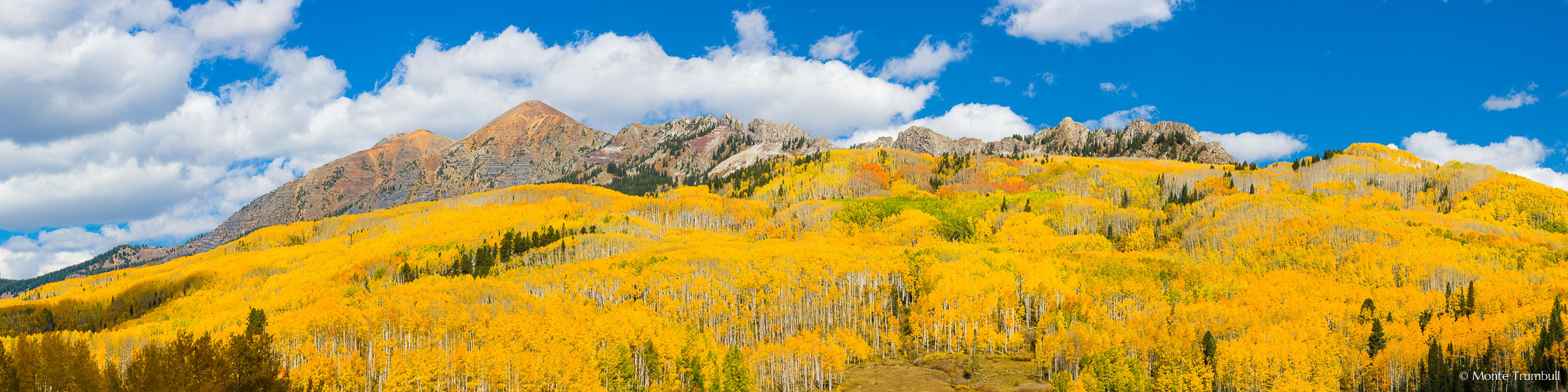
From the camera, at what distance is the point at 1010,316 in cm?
16300

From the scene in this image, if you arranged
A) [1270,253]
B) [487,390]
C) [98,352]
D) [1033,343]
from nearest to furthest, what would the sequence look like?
[487,390] → [98,352] → [1033,343] → [1270,253]

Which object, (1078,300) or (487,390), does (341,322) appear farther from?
(1078,300)

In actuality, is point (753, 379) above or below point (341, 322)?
below

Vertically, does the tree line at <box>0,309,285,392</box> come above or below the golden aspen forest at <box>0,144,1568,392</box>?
above

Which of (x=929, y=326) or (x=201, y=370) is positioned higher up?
(x=201, y=370)

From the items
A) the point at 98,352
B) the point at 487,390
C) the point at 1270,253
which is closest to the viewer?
the point at 487,390

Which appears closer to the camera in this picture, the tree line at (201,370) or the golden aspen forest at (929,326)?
the tree line at (201,370)

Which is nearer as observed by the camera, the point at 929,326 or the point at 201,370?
the point at 201,370

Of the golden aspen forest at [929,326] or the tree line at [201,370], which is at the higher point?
the tree line at [201,370]

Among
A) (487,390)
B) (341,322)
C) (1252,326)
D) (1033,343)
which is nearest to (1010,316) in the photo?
(1033,343)

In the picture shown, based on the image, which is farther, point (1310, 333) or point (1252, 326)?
point (1252, 326)

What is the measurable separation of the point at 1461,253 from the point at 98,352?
267 m

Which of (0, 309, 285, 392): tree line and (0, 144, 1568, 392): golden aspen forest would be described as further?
(0, 144, 1568, 392): golden aspen forest

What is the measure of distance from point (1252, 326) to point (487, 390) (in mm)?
125698
